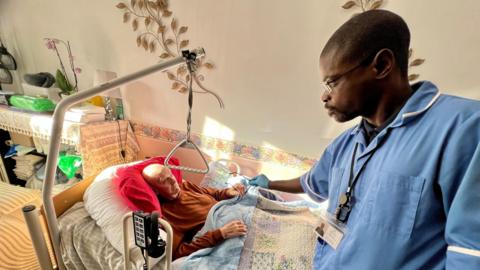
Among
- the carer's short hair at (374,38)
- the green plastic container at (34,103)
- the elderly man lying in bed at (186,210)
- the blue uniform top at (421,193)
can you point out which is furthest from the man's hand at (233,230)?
the green plastic container at (34,103)

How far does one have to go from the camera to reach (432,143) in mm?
590

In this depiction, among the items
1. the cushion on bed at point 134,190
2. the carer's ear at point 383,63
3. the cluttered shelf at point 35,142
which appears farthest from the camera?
the cluttered shelf at point 35,142

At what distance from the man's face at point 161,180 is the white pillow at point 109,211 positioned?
0.73 ft

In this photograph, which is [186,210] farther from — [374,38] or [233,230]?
[374,38]

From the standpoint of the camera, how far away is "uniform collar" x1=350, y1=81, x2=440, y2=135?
0.65 meters

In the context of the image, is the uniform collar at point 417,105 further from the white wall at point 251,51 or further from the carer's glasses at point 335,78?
the white wall at point 251,51

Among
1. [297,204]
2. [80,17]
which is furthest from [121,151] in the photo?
[297,204]

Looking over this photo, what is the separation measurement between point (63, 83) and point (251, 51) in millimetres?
1703

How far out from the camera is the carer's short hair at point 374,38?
64 centimetres

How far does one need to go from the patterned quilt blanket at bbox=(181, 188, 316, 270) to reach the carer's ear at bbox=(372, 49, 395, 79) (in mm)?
986

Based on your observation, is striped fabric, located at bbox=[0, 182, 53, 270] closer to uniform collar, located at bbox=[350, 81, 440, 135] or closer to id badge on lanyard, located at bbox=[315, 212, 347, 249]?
id badge on lanyard, located at bbox=[315, 212, 347, 249]

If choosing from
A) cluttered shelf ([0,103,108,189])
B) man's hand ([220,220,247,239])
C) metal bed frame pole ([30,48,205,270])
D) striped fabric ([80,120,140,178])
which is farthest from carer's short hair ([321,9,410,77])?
striped fabric ([80,120,140,178])

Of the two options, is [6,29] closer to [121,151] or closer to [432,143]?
[121,151]

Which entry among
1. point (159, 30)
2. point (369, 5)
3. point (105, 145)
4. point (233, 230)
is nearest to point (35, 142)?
point (105, 145)
